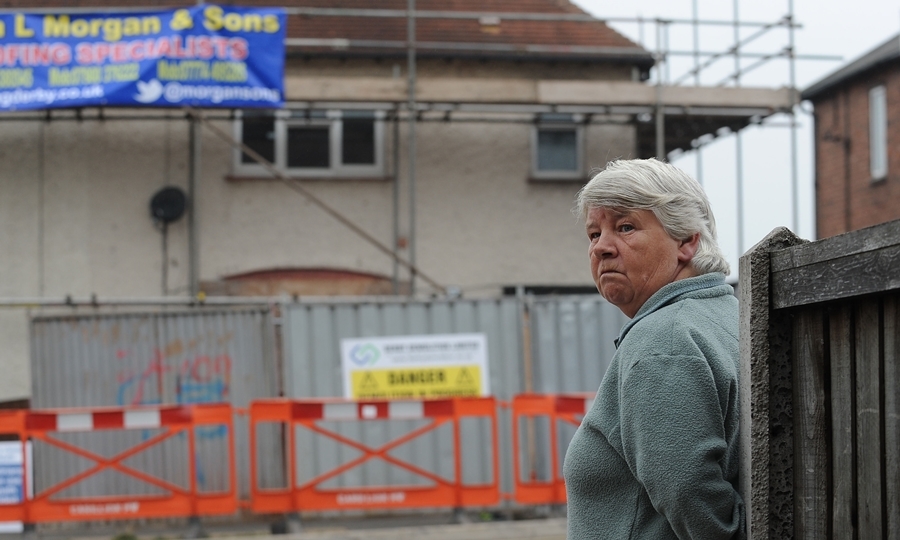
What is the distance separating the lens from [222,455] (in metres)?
10.5

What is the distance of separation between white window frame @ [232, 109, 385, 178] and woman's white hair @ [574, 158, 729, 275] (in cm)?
1257

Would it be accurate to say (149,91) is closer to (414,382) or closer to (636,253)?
(414,382)

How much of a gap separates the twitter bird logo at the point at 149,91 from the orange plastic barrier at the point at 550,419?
596cm

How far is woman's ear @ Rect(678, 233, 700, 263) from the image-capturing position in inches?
94.4

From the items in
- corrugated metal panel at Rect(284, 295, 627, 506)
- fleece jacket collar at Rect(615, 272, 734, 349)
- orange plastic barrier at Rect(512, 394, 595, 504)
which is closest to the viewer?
fleece jacket collar at Rect(615, 272, 734, 349)

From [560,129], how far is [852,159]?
36.8 feet

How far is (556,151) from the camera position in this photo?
50.6ft

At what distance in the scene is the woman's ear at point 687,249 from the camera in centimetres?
240

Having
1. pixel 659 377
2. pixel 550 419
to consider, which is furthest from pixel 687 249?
pixel 550 419

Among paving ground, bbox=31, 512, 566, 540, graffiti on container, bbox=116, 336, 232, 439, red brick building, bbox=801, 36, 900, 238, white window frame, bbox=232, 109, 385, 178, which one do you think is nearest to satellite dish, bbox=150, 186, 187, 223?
white window frame, bbox=232, 109, 385, 178

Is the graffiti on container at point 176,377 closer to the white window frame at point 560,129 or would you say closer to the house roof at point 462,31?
the house roof at point 462,31

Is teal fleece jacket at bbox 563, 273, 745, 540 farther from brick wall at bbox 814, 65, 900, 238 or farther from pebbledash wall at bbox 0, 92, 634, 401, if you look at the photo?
brick wall at bbox 814, 65, 900, 238

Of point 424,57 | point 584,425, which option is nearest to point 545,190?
point 424,57

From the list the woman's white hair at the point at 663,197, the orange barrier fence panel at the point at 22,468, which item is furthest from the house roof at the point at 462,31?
the woman's white hair at the point at 663,197
